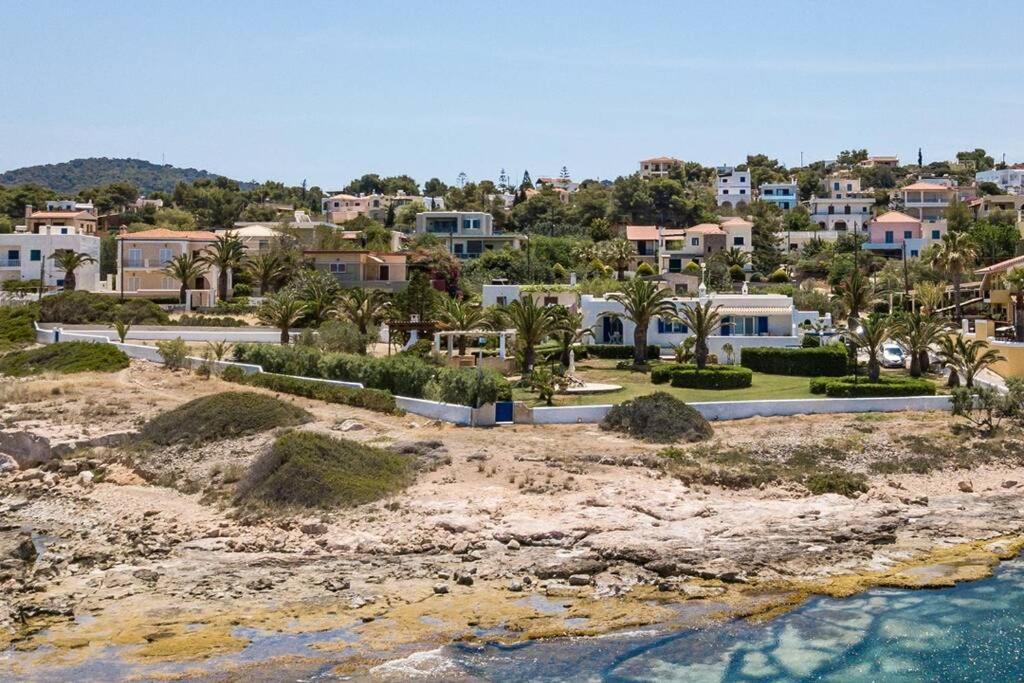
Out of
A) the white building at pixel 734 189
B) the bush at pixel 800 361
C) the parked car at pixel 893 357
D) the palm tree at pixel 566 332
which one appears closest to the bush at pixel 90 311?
the palm tree at pixel 566 332

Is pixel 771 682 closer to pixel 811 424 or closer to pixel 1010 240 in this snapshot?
pixel 811 424

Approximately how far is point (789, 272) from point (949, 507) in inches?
2234

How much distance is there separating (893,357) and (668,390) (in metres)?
11.5

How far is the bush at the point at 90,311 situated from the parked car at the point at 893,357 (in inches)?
1371

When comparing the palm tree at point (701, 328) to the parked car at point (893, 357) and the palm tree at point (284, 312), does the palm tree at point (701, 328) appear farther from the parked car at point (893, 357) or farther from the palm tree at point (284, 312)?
the palm tree at point (284, 312)

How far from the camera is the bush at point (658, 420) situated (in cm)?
4075

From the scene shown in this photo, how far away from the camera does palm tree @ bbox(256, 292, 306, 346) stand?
191ft

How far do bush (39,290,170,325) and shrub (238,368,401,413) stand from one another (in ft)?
54.7

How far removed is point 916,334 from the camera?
4819 cm

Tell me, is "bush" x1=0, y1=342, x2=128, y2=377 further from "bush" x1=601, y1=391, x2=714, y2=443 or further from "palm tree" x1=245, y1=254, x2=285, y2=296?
"bush" x1=601, y1=391, x2=714, y2=443

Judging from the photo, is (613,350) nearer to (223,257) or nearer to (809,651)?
(223,257)

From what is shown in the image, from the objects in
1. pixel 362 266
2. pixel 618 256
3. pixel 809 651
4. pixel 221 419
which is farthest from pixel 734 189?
pixel 809 651

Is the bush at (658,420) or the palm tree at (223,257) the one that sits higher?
the palm tree at (223,257)

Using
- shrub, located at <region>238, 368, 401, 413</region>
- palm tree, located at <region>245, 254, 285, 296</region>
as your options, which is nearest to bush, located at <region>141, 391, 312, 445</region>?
shrub, located at <region>238, 368, 401, 413</region>
